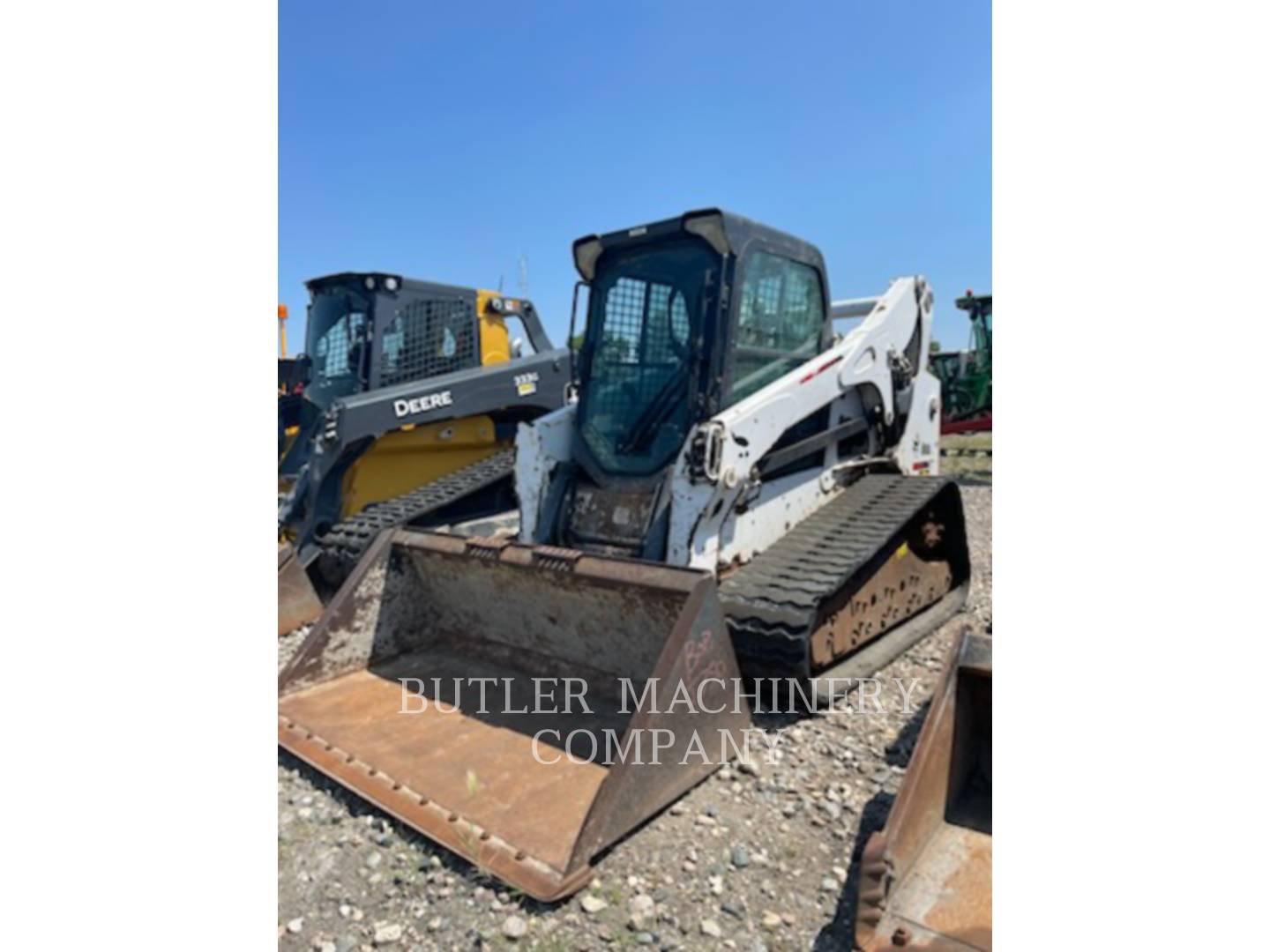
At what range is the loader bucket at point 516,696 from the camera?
2414 mm

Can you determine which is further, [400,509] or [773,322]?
[400,509]

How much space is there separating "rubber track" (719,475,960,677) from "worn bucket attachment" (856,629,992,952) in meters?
0.66

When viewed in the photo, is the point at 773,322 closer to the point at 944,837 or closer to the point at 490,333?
the point at 944,837

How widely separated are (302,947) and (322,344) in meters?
5.38

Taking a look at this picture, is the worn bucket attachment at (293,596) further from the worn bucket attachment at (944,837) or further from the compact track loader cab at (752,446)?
the worn bucket attachment at (944,837)

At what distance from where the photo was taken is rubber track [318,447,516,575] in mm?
5227

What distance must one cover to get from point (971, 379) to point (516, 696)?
13.0m

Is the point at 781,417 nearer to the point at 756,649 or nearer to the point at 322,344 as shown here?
the point at 756,649

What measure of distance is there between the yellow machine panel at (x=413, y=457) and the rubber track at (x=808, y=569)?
3.21m

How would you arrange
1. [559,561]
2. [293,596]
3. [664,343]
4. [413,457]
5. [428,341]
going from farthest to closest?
[428,341], [413,457], [293,596], [664,343], [559,561]

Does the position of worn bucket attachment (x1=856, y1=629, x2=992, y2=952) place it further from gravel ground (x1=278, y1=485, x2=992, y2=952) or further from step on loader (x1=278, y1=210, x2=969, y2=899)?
step on loader (x1=278, y1=210, x2=969, y2=899)

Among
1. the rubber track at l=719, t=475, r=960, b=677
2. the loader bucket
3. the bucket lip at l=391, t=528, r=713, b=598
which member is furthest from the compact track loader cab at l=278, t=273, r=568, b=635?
the rubber track at l=719, t=475, r=960, b=677

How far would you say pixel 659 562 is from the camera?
3.31 m

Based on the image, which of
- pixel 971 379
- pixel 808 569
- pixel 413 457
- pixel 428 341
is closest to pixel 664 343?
pixel 808 569
